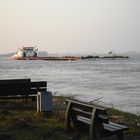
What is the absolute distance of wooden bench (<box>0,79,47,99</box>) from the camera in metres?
15.8

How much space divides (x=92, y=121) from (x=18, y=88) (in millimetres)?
7230

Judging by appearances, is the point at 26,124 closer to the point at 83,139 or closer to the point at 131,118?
the point at 83,139

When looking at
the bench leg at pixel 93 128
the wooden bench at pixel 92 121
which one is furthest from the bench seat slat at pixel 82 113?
the bench leg at pixel 93 128

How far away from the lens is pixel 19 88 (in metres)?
16.0

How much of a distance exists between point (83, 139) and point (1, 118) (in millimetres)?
3737

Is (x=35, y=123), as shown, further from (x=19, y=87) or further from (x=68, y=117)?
(x=19, y=87)

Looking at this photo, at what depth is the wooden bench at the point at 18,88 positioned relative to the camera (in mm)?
15820

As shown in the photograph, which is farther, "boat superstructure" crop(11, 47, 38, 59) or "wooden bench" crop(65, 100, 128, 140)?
"boat superstructure" crop(11, 47, 38, 59)

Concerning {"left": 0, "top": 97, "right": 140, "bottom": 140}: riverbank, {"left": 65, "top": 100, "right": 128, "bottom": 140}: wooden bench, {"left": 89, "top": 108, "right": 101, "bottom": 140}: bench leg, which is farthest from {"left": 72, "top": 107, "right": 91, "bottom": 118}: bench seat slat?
{"left": 0, "top": 97, "right": 140, "bottom": 140}: riverbank

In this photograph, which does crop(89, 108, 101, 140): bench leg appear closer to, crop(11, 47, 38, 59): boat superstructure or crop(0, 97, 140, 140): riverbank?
crop(0, 97, 140, 140): riverbank

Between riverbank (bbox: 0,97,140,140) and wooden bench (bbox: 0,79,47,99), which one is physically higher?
wooden bench (bbox: 0,79,47,99)

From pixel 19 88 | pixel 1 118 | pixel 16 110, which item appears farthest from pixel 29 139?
pixel 19 88

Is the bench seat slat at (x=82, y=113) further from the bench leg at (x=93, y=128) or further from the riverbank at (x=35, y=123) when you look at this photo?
the riverbank at (x=35, y=123)

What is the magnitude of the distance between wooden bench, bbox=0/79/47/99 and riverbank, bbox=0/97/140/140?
15.5 inches
